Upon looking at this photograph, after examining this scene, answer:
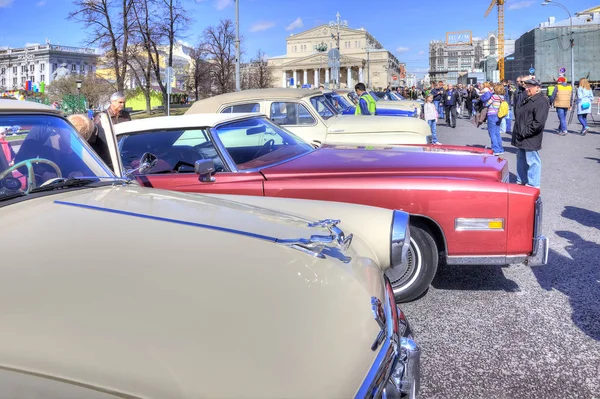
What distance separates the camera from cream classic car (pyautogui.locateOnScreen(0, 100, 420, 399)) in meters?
1.21

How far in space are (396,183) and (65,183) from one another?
2.26 metres

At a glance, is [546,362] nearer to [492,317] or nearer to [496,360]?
[496,360]

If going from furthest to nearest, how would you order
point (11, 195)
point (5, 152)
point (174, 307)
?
point (5, 152)
point (11, 195)
point (174, 307)

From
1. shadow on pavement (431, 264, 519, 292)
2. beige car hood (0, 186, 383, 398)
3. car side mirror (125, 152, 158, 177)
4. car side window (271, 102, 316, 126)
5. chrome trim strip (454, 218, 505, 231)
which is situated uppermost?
car side window (271, 102, 316, 126)

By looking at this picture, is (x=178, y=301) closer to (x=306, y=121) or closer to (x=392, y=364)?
(x=392, y=364)

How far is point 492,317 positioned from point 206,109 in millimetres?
5473

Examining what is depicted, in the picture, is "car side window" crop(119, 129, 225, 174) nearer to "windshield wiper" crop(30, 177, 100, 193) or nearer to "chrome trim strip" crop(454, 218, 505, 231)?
"windshield wiper" crop(30, 177, 100, 193)

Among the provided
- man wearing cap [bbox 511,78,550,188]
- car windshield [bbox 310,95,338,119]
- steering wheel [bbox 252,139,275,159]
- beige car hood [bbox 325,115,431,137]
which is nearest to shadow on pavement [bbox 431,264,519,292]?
steering wheel [bbox 252,139,275,159]

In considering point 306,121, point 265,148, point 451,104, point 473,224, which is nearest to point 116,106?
point 306,121

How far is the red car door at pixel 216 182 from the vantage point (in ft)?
13.0

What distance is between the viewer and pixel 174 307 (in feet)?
4.66

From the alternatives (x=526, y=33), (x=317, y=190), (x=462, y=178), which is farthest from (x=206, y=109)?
(x=526, y=33)

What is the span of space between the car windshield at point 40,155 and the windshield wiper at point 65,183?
0.01 metres

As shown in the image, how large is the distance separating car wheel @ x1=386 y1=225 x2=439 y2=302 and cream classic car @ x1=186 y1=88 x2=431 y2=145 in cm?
418
